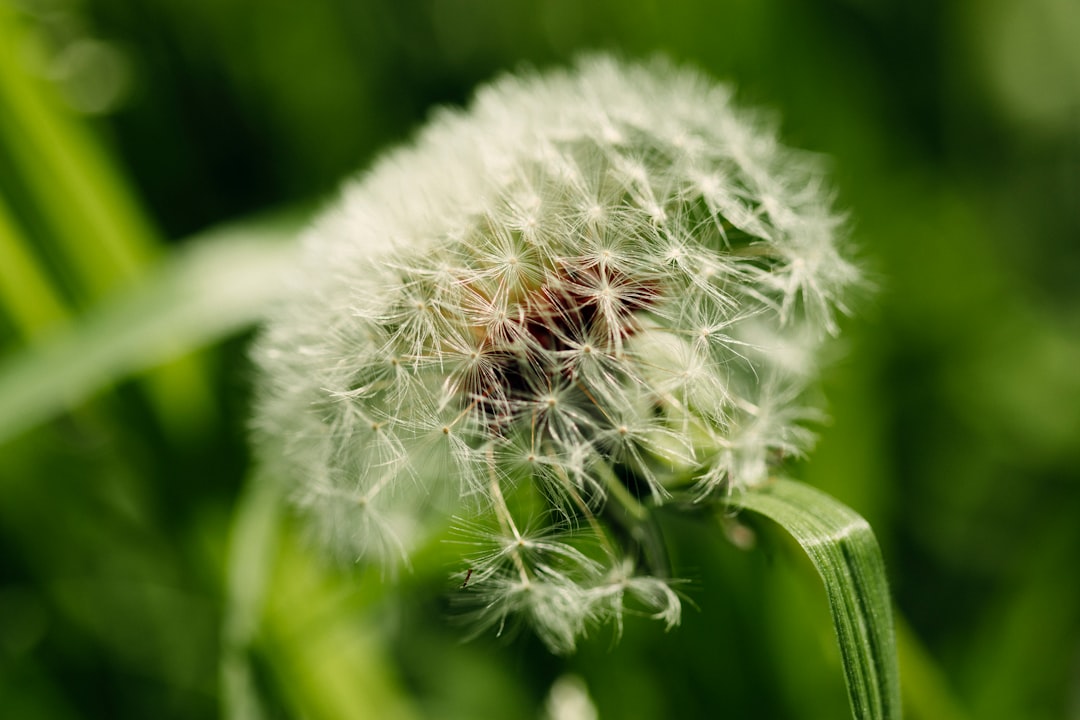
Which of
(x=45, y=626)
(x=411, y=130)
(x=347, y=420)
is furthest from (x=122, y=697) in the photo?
(x=411, y=130)

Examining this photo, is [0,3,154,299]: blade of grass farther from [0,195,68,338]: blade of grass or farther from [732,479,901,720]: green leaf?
[732,479,901,720]: green leaf

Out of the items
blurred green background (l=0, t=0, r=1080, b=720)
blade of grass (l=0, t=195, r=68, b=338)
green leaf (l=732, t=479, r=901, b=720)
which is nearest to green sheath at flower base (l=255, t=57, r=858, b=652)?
green leaf (l=732, t=479, r=901, b=720)

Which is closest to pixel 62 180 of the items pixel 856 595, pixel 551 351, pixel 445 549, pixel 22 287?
pixel 22 287

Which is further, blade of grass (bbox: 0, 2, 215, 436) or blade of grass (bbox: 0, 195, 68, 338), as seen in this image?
blade of grass (bbox: 0, 2, 215, 436)

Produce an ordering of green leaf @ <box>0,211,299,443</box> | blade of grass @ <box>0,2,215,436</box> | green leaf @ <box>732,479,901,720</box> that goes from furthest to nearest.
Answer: blade of grass @ <box>0,2,215,436</box> < green leaf @ <box>0,211,299,443</box> < green leaf @ <box>732,479,901,720</box>

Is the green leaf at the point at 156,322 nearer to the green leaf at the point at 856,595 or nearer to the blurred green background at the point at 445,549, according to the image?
the blurred green background at the point at 445,549

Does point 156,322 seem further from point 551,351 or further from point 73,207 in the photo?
point 551,351
